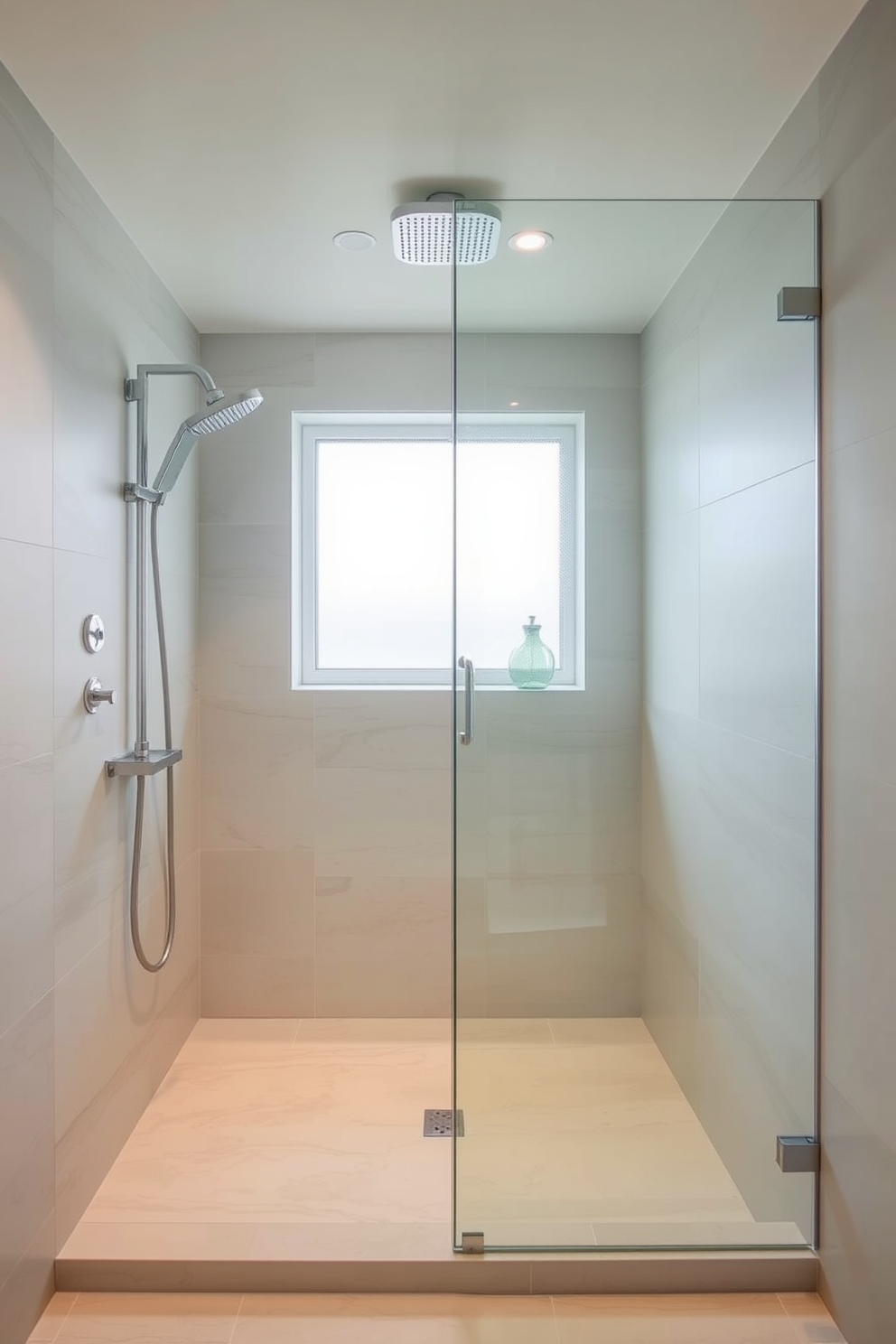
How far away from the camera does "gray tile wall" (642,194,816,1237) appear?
1626mm

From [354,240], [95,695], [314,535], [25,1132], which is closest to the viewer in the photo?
[25,1132]

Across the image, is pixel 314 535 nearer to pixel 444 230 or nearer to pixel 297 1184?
pixel 444 230

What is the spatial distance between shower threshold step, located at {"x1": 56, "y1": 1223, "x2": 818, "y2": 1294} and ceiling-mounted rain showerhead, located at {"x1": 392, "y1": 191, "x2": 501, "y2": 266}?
195 cm

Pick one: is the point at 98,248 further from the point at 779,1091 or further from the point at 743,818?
the point at 779,1091

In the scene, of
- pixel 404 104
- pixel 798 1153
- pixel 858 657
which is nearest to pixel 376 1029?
pixel 798 1153

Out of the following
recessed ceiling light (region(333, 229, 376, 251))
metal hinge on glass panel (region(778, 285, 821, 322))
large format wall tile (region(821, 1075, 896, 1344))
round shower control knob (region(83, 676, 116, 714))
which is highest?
recessed ceiling light (region(333, 229, 376, 251))

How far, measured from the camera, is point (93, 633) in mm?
1892

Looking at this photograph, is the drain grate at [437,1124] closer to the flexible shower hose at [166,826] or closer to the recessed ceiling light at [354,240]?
the flexible shower hose at [166,826]

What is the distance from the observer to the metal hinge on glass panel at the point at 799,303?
160 cm

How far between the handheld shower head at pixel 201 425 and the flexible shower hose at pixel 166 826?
75mm

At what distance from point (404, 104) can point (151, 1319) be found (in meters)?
2.30

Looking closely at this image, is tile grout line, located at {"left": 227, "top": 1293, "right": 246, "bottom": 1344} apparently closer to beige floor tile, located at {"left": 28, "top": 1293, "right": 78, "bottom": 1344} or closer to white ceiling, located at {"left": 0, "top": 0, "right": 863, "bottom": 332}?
beige floor tile, located at {"left": 28, "top": 1293, "right": 78, "bottom": 1344}

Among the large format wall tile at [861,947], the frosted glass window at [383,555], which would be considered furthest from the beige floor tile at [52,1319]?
the frosted glass window at [383,555]

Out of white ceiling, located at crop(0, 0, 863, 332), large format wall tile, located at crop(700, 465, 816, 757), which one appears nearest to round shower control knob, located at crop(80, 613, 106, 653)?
white ceiling, located at crop(0, 0, 863, 332)
